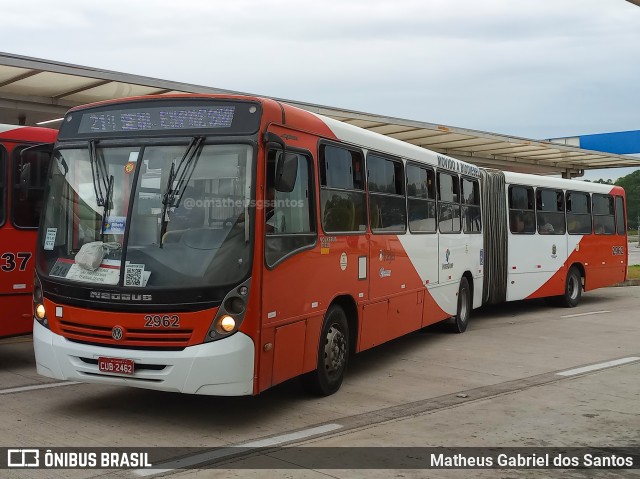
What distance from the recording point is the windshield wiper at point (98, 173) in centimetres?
678

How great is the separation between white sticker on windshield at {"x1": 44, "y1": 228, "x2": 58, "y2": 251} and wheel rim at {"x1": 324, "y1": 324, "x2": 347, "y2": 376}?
9.55ft

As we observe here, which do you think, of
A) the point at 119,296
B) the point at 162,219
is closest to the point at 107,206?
the point at 162,219

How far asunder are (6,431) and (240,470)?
90.9 inches

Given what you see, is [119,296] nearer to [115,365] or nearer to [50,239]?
[115,365]

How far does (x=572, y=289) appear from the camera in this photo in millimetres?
18453

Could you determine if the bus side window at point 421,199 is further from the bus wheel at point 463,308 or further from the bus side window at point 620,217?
the bus side window at point 620,217

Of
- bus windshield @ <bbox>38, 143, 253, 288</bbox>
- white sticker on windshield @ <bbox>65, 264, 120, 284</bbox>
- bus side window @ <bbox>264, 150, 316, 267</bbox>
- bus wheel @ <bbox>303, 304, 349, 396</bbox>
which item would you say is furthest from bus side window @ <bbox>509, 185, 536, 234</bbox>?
white sticker on windshield @ <bbox>65, 264, 120, 284</bbox>

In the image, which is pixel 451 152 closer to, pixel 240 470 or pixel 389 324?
pixel 389 324

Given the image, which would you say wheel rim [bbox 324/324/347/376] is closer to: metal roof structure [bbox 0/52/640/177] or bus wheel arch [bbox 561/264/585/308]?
metal roof structure [bbox 0/52/640/177]

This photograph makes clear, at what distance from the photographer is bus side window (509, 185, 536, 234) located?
1645 cm

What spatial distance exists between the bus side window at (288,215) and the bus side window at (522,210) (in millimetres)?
9821

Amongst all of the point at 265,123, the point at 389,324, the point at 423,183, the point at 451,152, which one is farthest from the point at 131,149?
the point at 451,152

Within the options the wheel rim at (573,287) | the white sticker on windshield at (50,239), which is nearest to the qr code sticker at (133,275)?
the white sticker on windshield at (50,239)

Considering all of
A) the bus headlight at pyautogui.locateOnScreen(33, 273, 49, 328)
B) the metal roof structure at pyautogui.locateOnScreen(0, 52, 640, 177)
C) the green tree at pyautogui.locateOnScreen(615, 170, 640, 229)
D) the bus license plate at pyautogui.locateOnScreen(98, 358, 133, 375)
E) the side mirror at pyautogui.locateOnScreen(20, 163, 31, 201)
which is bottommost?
the bus license plate at pyautogui.locateOnScreen(98, 358, 133, 375)
